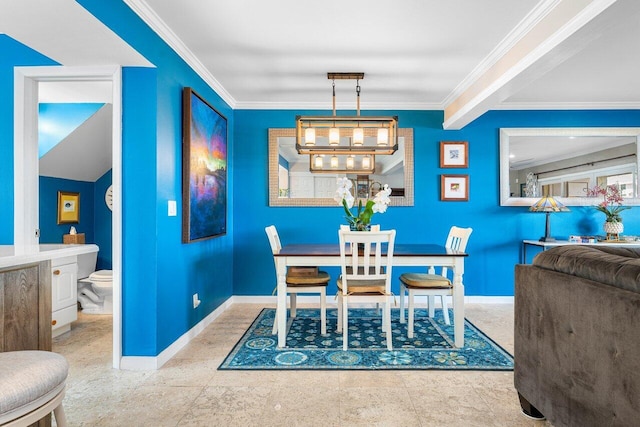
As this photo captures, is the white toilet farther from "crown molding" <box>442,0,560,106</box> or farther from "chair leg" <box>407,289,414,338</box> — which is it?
"crown molding" <box>442,0,560,106</box>

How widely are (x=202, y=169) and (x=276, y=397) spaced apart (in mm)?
2011

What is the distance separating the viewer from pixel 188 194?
2777 millimetres

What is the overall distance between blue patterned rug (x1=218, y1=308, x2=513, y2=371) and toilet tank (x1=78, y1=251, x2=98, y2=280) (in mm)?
2163

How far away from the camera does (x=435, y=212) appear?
414cm

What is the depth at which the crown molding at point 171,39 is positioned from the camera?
2.12 metres

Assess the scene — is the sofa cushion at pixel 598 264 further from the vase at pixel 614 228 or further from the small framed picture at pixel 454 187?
the vase at pixel 614 228

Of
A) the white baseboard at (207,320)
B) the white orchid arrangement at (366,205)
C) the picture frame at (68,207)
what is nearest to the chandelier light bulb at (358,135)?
the white orchid arrangement at (366,205)

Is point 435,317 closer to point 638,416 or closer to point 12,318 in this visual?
point 638,416

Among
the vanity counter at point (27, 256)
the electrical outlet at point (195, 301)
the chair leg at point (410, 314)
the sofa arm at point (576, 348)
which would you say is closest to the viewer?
the sofa arm at point (576, 348)

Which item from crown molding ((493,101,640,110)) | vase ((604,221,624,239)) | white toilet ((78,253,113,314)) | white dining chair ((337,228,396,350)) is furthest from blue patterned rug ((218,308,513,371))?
crown molding ((493,101,640,110))

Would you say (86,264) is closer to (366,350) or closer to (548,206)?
(366,350)

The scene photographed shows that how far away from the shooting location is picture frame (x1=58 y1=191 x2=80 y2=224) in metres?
3.76

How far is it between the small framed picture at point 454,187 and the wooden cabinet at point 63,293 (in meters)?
4.00

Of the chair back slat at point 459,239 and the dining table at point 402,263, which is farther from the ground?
the chair back slat at point 459,239
